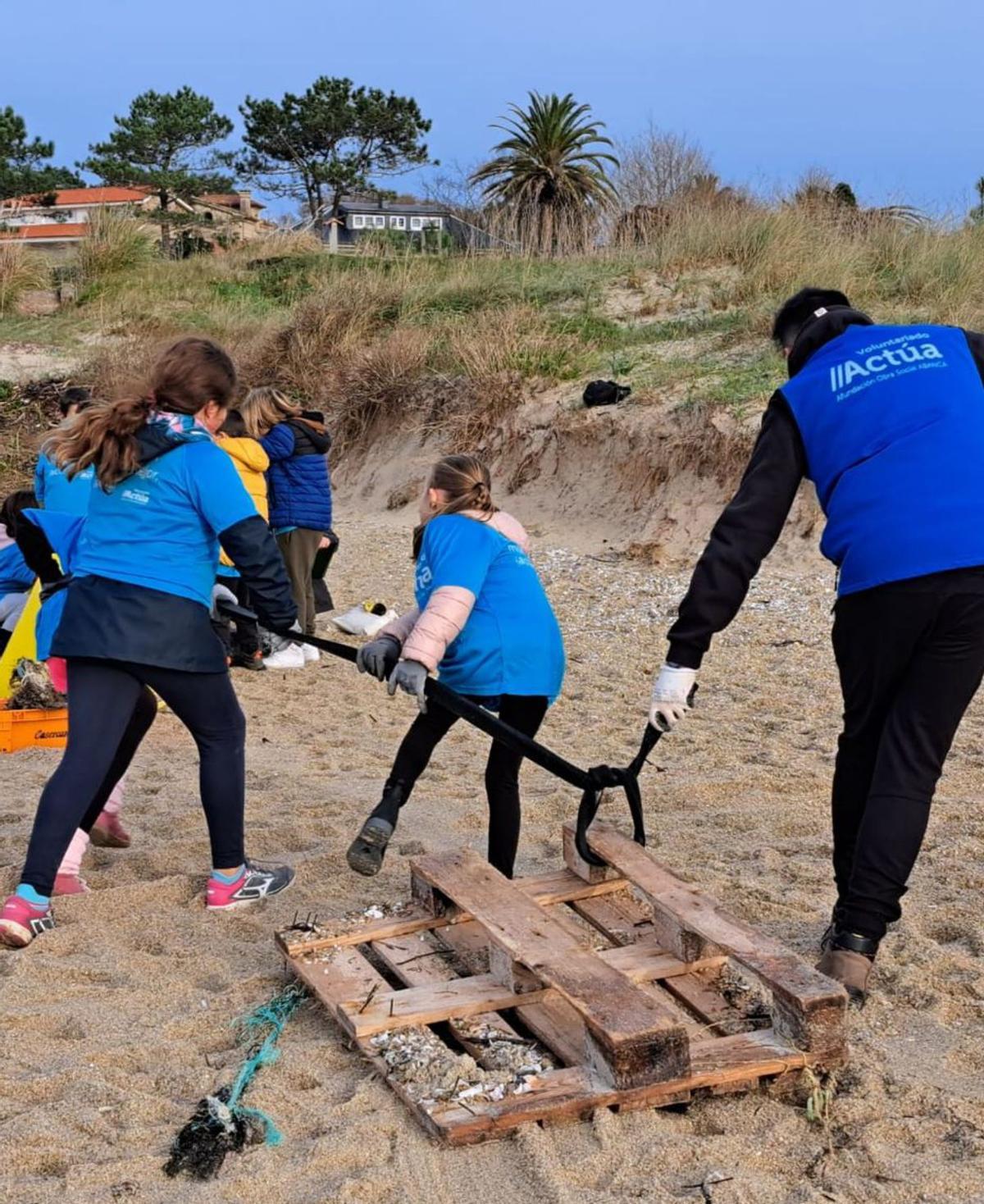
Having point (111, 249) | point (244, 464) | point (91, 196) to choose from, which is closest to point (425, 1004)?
point (244, 464)

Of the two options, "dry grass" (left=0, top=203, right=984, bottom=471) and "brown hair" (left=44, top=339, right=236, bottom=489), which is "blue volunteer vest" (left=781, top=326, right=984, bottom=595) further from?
"dry grass" (left=0, top=203, right=984, bottom=471)

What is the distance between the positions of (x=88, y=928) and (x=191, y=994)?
2.00ft

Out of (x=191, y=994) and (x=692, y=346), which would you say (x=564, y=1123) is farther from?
(x=692, y=346)

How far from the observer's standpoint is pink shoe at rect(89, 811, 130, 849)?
4.84 meters

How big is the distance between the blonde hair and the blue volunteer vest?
4797 mm

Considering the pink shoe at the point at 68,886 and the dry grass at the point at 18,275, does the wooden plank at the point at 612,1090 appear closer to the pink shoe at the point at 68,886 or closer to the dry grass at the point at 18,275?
the pink shoe at the point at 68,886

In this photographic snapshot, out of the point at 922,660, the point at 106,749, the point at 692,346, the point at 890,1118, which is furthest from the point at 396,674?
the point at 692,346

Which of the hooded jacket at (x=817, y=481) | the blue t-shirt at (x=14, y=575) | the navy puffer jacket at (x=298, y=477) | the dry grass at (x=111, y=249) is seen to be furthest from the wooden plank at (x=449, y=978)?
the dry grass at (x=111, y=249)

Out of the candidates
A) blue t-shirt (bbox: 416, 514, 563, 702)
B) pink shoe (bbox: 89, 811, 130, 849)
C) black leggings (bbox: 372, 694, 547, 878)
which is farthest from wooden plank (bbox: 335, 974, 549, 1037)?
pink shoe (bbox: 89, 811, 130, 849)

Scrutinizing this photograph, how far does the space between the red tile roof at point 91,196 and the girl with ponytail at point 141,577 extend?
29.2 metres

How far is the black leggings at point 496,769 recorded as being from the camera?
4223 mm

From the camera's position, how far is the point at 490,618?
4.12m

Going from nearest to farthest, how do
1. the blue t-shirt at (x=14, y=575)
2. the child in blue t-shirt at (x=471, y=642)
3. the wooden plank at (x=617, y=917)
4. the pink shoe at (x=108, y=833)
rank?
the wooden plank at (x=617, y=917), the child in blue t-shirt at (x=471, y=642), the pink shoe at (x=108, y=833), the blue t-shirt at (x=14, y=575)

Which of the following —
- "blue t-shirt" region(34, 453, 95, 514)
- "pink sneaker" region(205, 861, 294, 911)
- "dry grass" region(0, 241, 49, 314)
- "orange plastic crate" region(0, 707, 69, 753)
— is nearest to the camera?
"pink sneaker" region(205, 861, 294, 911)
